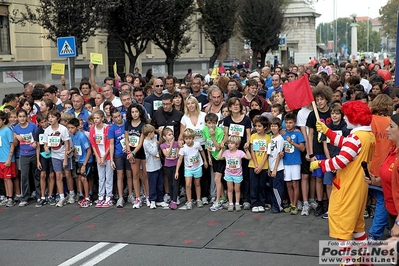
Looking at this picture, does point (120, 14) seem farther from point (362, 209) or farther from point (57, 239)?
point (362, 209)

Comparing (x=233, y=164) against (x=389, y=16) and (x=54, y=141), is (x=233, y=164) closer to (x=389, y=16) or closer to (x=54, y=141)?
(x=54, y=141)

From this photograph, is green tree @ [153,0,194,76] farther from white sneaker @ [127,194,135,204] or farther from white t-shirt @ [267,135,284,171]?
white t-shirt @ [267,135,284,171]

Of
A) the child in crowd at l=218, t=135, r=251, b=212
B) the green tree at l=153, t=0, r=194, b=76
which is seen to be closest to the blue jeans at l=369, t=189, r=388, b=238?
the child in crowd at l=218, t=135, r=251, b=212

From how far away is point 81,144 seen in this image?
32.7 ft

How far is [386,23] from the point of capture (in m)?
94.4

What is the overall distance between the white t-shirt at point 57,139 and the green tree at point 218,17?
21.9 metres

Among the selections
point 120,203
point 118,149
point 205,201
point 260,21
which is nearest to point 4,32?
point 118,149

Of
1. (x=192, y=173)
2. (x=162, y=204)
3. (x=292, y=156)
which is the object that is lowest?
(x=162, y=204)

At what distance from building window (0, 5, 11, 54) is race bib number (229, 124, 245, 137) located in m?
14.1

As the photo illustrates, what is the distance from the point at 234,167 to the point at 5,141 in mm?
4235

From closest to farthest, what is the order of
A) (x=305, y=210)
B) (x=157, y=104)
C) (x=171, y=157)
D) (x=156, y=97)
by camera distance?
1. (x=305, y=210)
2. (x=171, y=157)
3. (x=157, y=104)
4. (x=156, y=97)

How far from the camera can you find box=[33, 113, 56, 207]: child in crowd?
32.8 feet

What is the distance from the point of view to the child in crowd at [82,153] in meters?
9.88

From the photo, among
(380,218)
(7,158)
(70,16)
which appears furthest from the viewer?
(70,16)
